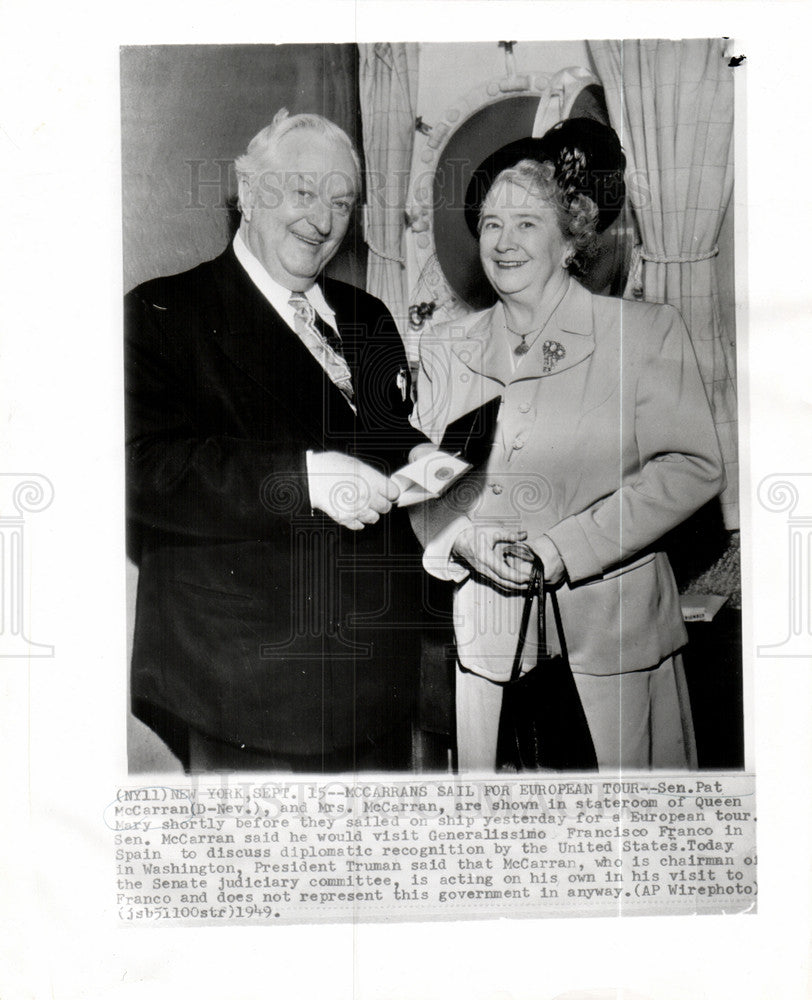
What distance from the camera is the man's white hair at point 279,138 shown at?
1.73 m

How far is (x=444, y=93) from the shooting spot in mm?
1733

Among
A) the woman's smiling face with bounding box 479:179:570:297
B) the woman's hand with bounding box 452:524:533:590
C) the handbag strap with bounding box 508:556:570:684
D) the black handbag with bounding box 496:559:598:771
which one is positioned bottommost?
the black handbag with bounding box 496:559:598:771

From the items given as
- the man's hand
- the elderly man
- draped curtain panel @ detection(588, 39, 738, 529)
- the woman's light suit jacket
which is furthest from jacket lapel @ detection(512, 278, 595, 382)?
the man's hand

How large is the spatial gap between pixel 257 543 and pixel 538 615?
0.57 meters

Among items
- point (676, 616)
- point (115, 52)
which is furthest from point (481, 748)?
point (115, 52)

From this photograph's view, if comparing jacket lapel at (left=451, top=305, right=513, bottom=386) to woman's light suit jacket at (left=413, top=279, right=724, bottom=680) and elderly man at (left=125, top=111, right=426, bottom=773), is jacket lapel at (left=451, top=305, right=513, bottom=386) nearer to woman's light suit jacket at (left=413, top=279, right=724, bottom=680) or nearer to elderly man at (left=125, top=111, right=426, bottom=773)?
woman's light suit jacket at (left=413, top=279, right=724, bottom=680)

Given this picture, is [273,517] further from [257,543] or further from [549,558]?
[549,558]

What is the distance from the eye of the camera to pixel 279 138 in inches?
68.2

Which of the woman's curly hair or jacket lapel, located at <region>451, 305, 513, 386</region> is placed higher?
the woman's curly hair

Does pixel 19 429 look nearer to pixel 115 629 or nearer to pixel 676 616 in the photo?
pixel 115 629

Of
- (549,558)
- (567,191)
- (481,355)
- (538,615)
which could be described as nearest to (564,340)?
(481,355)

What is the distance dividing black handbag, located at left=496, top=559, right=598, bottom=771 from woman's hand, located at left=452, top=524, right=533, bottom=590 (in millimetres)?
36

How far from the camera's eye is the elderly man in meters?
1.73

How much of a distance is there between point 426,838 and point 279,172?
4.40 feet
